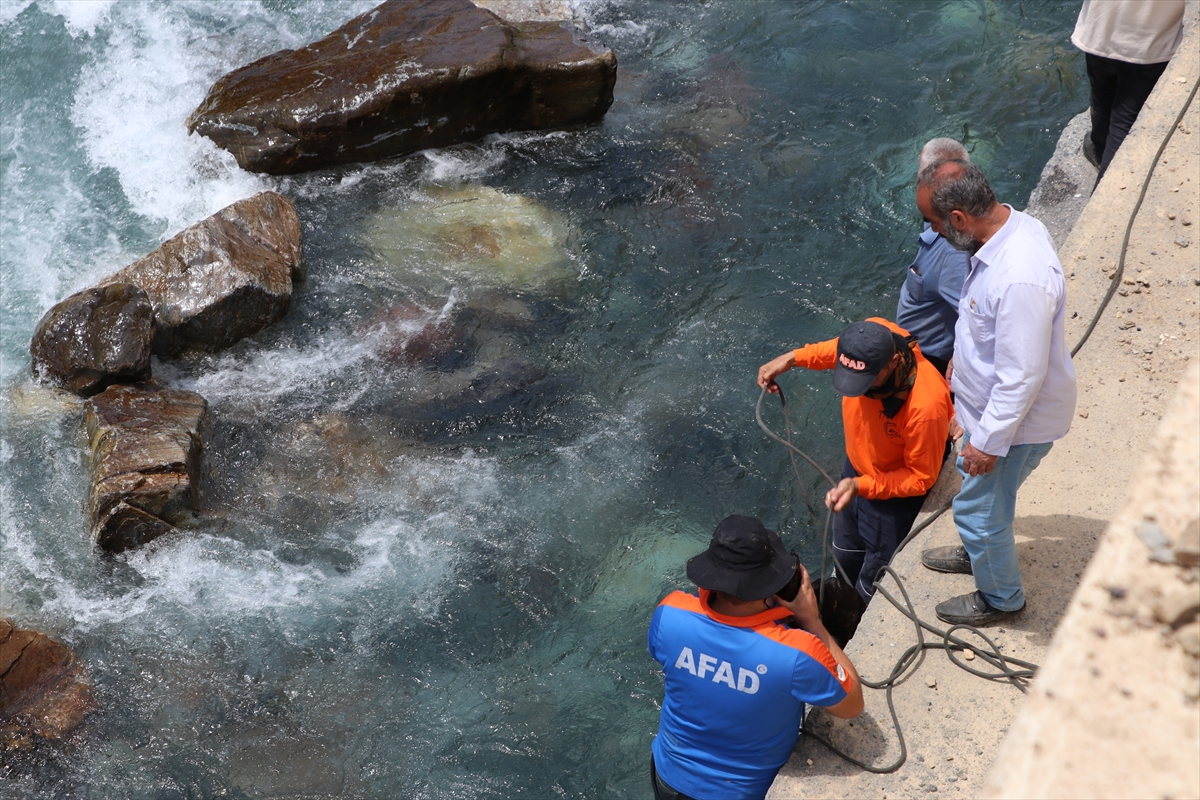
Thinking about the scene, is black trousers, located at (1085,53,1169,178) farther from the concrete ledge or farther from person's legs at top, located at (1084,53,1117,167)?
the concrete ledge

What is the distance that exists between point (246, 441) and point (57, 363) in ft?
4.70

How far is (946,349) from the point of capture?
4715mm

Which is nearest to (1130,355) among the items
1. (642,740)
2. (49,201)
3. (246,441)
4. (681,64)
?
(642,740)

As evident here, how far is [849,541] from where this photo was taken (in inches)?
188

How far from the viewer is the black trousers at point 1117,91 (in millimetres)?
6137

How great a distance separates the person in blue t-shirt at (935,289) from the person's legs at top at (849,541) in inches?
27.1

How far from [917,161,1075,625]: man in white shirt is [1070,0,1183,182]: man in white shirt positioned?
3.04m

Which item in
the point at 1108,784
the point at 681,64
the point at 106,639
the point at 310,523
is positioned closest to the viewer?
the point at 1108,784

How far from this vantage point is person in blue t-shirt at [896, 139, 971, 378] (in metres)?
4.43

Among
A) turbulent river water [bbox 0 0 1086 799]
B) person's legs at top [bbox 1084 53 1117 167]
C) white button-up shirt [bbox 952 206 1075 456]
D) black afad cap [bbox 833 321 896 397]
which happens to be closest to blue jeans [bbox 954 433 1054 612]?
white button-up shirt [bbox 952 206 1075 456]

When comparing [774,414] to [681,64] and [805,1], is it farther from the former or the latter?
[805,1]

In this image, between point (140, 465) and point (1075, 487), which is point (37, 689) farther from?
point (1075, 487)

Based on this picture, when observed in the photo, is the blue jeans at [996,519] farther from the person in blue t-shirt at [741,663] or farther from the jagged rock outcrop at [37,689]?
the jagged rock outcrop at [37,689]

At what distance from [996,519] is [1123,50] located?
3.81 metres
